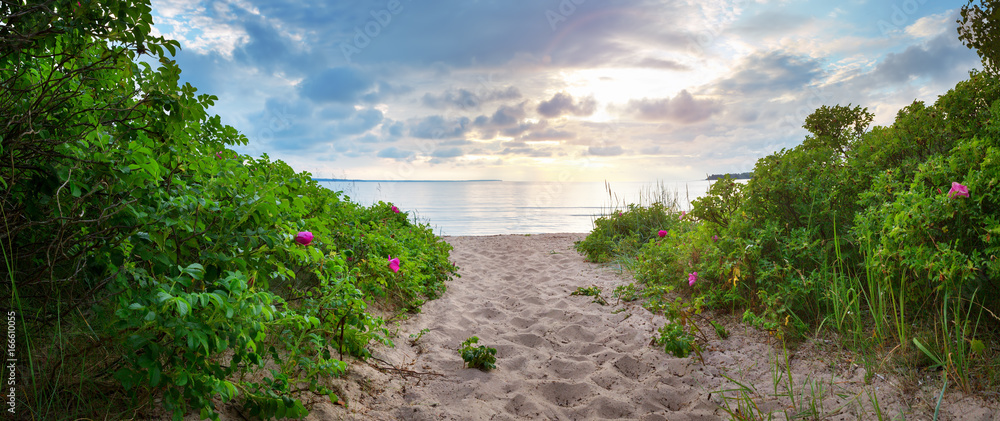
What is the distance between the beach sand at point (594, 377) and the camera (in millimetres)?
2619

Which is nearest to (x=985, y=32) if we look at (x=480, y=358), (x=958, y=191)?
(x=958, y=191)

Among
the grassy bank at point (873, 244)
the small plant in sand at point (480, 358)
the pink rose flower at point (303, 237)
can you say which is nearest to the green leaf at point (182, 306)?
the pink rose flower at point (303, 237)

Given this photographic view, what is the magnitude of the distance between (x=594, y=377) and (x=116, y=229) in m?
2.90

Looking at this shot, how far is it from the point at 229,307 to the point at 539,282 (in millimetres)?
5026

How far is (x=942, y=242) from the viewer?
2.68m

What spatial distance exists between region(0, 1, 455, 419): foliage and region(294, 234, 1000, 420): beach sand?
0.93 metres

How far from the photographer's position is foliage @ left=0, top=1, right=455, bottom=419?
5.66ft

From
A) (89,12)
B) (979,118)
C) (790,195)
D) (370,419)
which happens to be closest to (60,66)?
(89,12)

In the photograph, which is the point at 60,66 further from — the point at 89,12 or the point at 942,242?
the point at 942,242

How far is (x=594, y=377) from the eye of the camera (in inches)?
134

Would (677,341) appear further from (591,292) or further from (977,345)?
(591,292)

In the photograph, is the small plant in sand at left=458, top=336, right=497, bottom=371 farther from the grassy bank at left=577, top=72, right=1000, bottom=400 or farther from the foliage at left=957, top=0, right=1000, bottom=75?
the foliage at left=957, top=0, right=1000, bottom=75

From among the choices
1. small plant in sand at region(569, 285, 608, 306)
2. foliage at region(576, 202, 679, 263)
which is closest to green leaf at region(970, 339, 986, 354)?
small plant in sand at region(569, 285, 608, 306)

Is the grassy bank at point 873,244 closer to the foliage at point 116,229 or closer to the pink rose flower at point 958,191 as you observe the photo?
the pink rose flower at point 958,191
